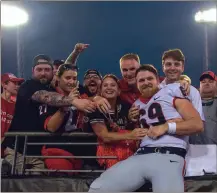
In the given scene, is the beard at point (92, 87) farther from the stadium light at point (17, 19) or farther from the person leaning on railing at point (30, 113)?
the stadium light at point (17, 19)

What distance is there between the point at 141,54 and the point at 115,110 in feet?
13.8

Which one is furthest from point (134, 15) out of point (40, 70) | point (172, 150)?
point (172, 150)

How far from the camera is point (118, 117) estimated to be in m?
4.54

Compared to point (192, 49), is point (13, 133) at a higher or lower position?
lower

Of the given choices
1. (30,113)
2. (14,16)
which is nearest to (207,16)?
(14,16)

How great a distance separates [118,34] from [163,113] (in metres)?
4.75

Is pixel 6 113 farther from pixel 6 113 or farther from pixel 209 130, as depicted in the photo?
pixel 209 130

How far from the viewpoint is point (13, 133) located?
4430 millimetres

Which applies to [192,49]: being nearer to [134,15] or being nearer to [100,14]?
[134,15]

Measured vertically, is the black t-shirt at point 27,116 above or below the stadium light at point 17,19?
below

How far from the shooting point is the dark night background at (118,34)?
26.8 ft

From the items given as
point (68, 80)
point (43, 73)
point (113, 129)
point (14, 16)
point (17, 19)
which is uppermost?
point (17, 19)

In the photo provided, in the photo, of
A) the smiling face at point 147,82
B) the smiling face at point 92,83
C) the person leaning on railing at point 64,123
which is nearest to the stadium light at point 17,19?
the person leaning on railing at point 64,123

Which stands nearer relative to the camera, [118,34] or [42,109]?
[42,109]
